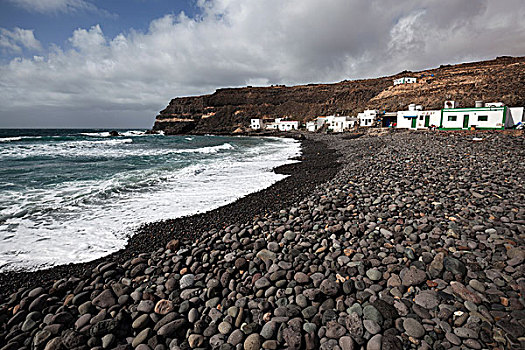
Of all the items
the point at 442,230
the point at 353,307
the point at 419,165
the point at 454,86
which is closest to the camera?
the point at 353,307

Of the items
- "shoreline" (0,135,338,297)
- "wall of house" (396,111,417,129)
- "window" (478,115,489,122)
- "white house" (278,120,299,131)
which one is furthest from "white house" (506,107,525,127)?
"white house" (278,120,299,131)

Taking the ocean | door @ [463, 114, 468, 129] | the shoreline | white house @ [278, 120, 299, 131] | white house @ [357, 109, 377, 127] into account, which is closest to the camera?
the shoreline

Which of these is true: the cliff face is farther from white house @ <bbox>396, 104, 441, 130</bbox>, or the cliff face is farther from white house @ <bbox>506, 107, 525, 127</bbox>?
white house @ <bbox>396, 104, 441, 130</bbox>

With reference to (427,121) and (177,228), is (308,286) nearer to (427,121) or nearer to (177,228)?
(177,228)

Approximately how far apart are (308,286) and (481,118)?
105 feet

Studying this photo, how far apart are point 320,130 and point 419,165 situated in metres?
50.1

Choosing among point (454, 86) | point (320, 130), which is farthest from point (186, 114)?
point (454, 86)

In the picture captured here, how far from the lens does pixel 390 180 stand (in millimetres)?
7371

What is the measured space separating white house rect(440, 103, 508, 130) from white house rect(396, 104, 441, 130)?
2185mm

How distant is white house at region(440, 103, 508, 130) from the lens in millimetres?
24297

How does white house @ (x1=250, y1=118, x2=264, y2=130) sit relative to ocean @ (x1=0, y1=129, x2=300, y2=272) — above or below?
above

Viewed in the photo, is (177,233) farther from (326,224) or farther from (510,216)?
(510,216)

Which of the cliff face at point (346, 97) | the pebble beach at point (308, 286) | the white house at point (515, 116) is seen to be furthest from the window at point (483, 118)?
the pebble beach at point (308, 286)

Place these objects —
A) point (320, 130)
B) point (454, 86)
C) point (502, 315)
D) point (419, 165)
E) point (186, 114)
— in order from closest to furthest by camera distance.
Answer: point (502, 315) → point (419, 165) → point (454, 86) → point (320, 130) → point (186, 114)
